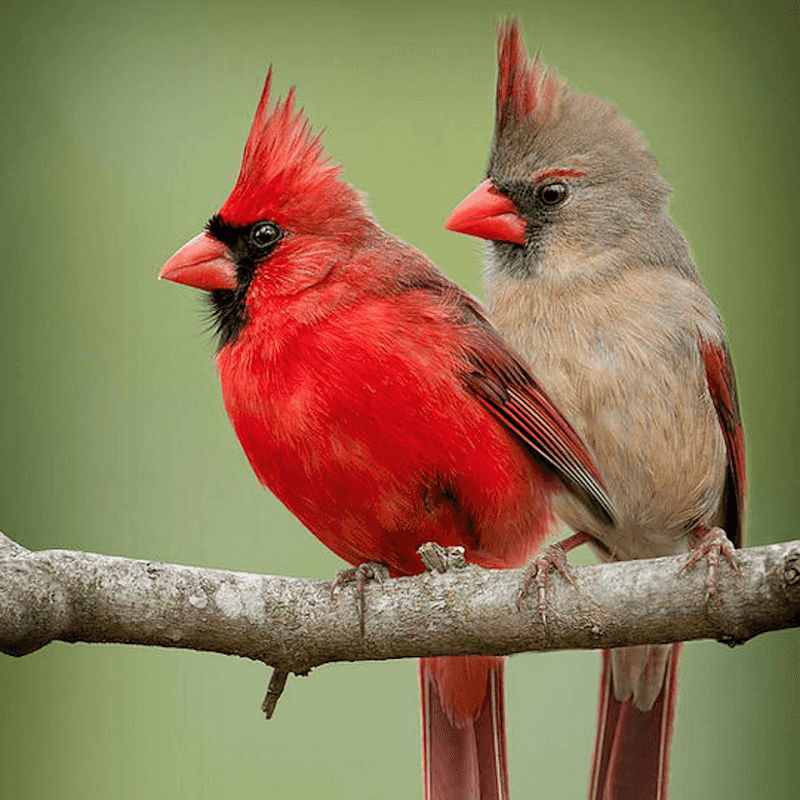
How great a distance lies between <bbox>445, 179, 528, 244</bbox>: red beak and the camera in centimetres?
130

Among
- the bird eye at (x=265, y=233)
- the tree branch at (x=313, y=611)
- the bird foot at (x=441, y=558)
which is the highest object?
the bird eye at (x=265, y=233)

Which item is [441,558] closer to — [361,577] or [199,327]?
[361,577]

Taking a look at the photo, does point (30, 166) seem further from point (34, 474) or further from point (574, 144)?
point (574, 144)

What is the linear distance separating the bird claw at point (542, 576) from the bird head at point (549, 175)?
324mm

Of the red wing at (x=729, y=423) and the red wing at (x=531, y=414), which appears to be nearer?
the red wing at (x=531, y=414)

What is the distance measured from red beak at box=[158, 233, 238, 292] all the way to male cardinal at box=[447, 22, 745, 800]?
0.27 metres

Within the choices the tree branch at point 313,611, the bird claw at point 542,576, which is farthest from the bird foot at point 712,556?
the bird claw at point 542,576

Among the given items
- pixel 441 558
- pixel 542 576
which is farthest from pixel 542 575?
pixel 441 558

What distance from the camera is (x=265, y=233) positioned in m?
1.38

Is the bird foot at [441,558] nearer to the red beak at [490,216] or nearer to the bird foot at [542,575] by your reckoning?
the bird foot at [542,575]

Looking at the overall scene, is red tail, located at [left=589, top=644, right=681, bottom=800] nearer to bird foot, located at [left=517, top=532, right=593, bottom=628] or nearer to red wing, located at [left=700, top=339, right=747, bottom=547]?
red wing, located at [left=700, top=339, right=747, bottom=547]

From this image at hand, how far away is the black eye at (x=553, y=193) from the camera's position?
4.38ft

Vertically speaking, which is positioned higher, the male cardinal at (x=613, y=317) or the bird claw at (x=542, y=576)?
the male cardinal at (x=613, y=317)

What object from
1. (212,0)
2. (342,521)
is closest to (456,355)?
(342,521)
